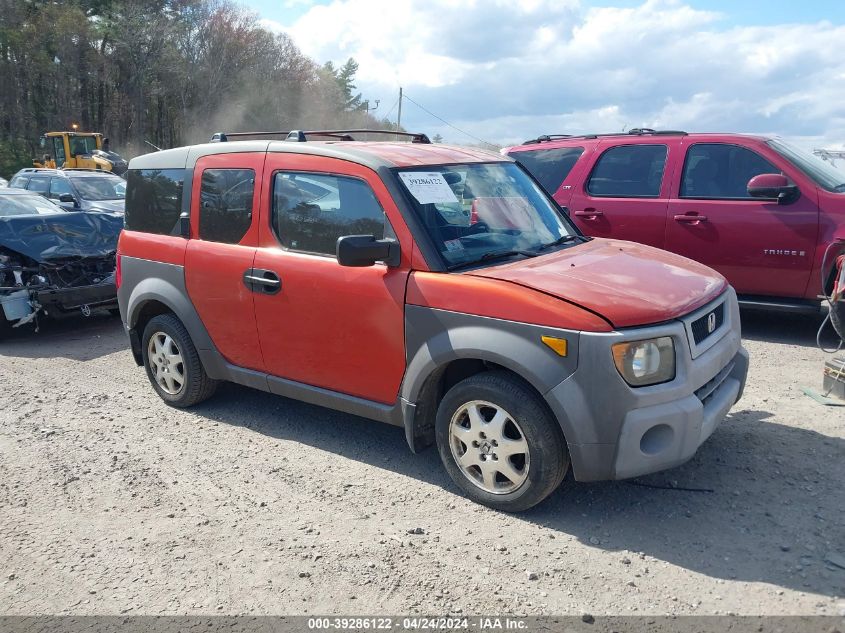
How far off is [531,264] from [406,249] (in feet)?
2.27

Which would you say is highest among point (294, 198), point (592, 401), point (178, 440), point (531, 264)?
point (294, 198)

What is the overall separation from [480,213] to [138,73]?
4228cm

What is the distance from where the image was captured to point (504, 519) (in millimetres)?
3697

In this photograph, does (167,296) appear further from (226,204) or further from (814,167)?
(814,167)

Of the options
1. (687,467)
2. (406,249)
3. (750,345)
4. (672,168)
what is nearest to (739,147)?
(672,168)

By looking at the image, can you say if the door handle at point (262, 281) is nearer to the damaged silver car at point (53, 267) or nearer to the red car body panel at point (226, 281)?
the red car body panel at point (226, 281)

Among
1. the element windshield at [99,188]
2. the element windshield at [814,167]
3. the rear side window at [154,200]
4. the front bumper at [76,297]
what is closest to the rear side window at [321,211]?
the rear side window at [154,200]

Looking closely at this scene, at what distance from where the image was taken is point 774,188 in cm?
662

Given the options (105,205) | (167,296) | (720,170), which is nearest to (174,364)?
(167,296)

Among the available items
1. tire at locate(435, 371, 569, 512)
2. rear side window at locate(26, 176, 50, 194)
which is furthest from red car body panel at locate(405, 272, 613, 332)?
rear side window at locate(26, 176, 50, 194)

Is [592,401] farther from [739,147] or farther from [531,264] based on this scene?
[739,147]

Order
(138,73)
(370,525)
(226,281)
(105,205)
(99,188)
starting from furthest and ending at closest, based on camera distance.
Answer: (138,73) → (99,188) → (105,205) → (226,281) → (370,525)

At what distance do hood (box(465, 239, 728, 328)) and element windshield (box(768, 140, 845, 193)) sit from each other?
324 centimetres

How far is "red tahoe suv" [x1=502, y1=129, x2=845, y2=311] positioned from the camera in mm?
6625
